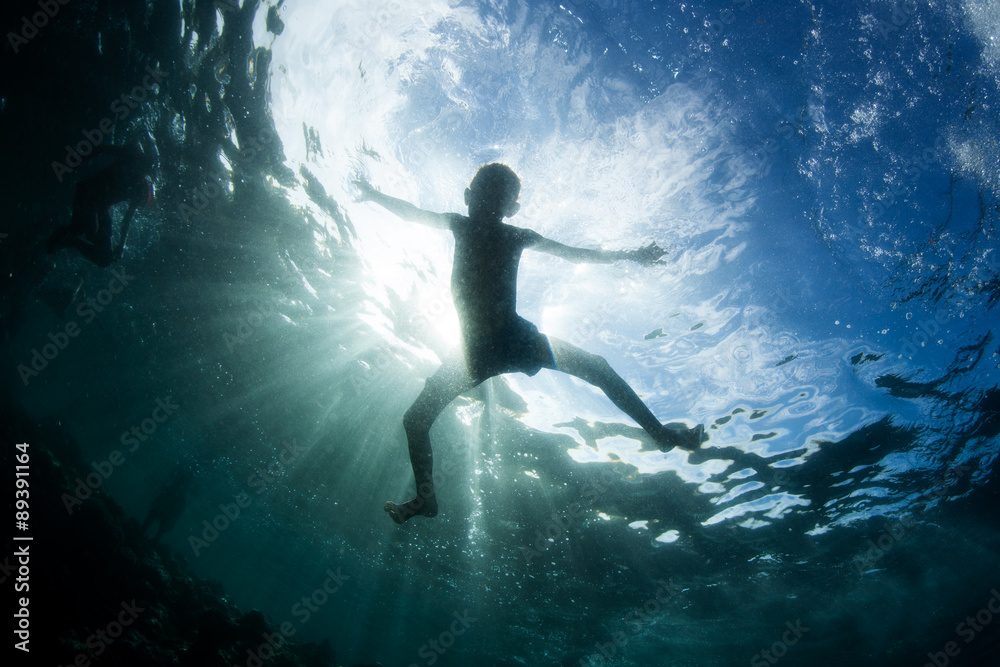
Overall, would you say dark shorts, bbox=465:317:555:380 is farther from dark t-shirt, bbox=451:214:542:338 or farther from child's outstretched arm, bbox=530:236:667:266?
child's outstretched arm, bbox=530:236:667:266

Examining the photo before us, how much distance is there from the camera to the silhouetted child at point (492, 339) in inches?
129

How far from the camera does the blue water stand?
535 cm

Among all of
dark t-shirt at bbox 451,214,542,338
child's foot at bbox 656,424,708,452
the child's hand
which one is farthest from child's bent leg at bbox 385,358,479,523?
the child's hand

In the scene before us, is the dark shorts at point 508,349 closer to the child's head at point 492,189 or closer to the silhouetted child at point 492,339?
the silhouetted child at point 492,339

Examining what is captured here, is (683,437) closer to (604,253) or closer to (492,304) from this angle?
(604,253)

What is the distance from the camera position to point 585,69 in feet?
17.8

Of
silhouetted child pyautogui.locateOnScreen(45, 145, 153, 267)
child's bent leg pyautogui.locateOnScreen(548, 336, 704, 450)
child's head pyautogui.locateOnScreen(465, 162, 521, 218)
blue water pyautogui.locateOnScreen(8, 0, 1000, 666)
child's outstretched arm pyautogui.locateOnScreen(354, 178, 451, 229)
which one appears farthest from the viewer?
silhouetted child pyautogui.locateOnScreen(45, 145, 153, 267)

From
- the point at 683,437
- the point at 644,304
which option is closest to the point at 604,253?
the point at 683,437

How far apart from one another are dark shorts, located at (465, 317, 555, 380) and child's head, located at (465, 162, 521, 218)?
1.05 metres

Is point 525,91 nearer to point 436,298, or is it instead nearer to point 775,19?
point 775,19

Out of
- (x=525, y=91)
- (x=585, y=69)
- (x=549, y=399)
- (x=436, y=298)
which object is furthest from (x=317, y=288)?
(x=585, y=69)

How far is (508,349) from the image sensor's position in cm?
332

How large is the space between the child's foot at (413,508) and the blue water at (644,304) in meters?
5.19

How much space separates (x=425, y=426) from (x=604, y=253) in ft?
7.32
